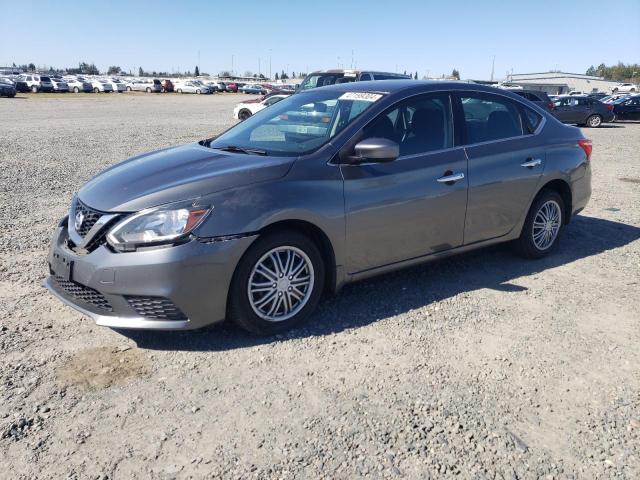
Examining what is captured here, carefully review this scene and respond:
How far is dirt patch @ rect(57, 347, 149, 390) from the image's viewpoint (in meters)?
3.31

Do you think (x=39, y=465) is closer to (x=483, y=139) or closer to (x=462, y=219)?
(x=462, y=219)

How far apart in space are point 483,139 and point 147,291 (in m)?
3.18

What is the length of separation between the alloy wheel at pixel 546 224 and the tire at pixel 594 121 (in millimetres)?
22118

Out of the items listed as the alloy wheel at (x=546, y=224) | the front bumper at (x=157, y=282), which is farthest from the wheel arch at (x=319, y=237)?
the alloy wheel at (x=546, y=224)

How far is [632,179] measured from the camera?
10406 millimetres

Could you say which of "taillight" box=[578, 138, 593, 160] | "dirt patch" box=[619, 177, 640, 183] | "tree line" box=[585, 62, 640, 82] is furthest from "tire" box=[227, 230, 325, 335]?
"tree line" box=[585, 62, 640, 82]

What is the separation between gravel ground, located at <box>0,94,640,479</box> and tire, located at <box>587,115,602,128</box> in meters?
22.4

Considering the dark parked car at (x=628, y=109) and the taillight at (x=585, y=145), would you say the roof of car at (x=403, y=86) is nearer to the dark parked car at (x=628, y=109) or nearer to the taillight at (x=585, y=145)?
the taillight at (x=585, y=145)

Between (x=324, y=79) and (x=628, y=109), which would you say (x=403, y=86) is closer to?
(x=324, y=79)

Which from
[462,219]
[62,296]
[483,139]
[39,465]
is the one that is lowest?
[39,465]

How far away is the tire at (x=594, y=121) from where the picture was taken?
24.9 metres

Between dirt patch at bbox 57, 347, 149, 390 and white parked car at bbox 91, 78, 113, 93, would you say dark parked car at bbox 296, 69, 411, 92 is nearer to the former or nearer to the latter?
dirt patch at bbox 57, 347, 149, 390

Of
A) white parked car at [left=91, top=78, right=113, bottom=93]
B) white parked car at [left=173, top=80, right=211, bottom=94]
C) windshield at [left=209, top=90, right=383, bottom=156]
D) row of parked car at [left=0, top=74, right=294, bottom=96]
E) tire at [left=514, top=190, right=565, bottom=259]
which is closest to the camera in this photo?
windshield at [left=209, top=90, right=383, bottom=156]

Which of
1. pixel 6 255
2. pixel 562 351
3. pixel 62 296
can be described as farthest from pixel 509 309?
pixel 6 255
